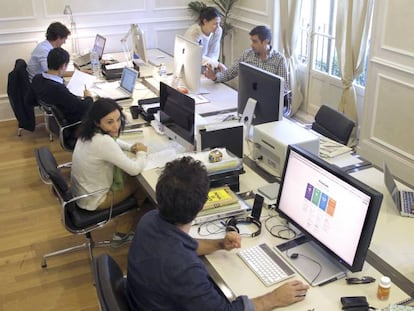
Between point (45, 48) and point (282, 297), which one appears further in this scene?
point (45, 48)

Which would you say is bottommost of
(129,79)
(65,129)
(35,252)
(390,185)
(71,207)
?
(35,252)

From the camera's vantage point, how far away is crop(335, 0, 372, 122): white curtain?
4438mm

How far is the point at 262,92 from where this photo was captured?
10.4 feet

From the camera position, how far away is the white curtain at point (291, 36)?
5.40m

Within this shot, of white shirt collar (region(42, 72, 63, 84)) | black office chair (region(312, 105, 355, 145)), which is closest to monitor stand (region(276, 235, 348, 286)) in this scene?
black office chair (region(312, 105, 355, 145))

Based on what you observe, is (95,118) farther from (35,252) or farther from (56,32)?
(56,32)

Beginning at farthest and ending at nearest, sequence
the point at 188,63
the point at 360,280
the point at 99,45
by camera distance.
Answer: the point at 99,45, the point at 188,63, the point at 360,280

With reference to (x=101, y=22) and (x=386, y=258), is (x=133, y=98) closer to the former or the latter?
(x=101, y=22)

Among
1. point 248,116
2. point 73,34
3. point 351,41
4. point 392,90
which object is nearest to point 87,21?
point 73,34

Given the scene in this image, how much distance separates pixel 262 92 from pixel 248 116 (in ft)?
0.74

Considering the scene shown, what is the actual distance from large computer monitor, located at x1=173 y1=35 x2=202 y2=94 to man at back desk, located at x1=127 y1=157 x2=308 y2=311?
2.38m

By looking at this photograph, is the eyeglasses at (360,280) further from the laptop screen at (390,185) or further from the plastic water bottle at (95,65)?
the plastic water bottle at (95,65)

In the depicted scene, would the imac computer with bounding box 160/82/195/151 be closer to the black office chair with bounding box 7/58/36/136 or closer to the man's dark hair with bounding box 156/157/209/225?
the man's dark hair with bounding box 156/157/209/225

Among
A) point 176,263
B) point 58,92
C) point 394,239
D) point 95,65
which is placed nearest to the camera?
point 176,263
